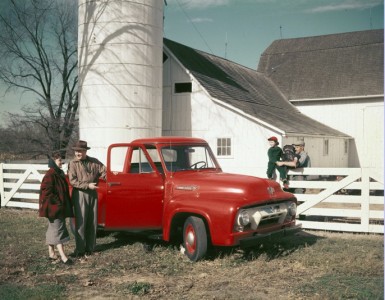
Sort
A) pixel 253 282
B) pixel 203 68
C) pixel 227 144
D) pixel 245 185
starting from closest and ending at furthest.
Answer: pixel 253 282, pixel 245 185, pixel 227 144, pixel 203 68

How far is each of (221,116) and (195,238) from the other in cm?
1275

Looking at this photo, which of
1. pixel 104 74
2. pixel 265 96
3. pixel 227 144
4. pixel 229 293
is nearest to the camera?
pixel 229 293

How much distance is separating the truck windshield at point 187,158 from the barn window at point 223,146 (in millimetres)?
11000

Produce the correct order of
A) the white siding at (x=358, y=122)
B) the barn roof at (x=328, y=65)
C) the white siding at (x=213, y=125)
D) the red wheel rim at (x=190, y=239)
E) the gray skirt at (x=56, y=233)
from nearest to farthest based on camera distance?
the red wheel rim at (x=190, y=239) → the gray skirt at (x=56, y=233) → the white siding at (x=213, y=125) → the white siding at (x=358, y=122) → the barn roof at (x=328, y=65)

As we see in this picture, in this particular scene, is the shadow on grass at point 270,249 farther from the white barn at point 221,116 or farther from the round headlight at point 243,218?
the white barn at point 221,116

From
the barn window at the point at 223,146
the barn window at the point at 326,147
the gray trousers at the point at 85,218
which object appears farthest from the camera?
the barn window at the point at 326,147

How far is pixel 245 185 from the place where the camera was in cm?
664

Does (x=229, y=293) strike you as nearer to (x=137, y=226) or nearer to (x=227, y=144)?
(x=137, y=226)

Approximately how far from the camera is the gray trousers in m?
7.36

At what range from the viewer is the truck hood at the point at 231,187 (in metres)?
6.55

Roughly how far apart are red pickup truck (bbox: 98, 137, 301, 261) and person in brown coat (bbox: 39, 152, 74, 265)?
0.75 m

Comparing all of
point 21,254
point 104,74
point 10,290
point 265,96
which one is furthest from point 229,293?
point 265,96

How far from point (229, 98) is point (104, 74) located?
20.5 feet

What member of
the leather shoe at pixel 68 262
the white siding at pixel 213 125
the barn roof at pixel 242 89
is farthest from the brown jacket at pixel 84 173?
the barn roof at pixel 242 89
